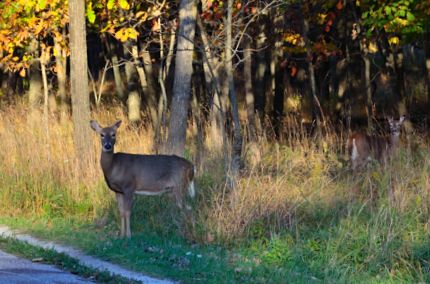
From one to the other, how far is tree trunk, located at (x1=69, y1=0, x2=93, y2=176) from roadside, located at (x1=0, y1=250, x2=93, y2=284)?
16.2 ft

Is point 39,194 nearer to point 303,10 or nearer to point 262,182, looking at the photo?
point 262,182

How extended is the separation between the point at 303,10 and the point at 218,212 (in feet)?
37.4

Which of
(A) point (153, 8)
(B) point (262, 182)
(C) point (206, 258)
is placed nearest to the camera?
(C) point (206, 258)

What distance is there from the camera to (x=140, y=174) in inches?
517

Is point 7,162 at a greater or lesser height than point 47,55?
lesser

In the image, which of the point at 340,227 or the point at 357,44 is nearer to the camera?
the point at 340,227

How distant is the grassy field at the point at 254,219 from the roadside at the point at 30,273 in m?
0.90

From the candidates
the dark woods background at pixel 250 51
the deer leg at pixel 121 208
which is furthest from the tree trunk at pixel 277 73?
the deer leg at pixel 121 208

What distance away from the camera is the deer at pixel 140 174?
1295cm

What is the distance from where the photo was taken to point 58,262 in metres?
10.7

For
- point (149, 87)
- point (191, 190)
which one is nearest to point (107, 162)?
point (191, 190)

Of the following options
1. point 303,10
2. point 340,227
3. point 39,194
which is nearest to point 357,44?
point 303,10

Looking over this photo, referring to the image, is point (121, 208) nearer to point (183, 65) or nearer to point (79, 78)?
point (183, 65)

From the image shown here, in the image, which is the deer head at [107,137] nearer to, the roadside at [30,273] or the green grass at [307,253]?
the green grass at [307,253]
